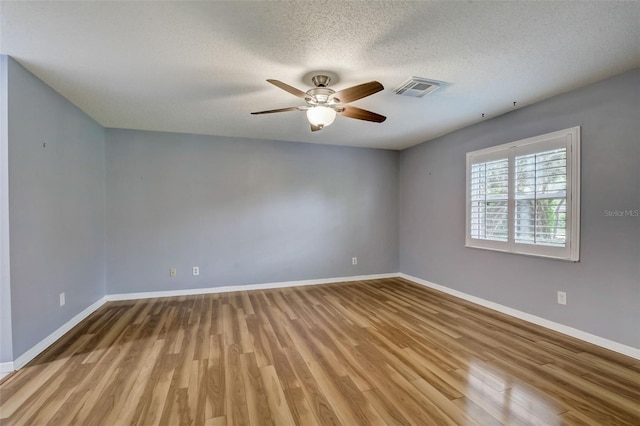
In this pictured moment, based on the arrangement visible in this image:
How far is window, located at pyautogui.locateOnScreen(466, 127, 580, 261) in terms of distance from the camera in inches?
105

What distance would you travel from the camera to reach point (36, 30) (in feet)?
5.84

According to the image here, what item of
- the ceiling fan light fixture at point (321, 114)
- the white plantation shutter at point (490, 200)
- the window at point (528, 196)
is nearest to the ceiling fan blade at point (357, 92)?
the ceiling fan light fixture at point (321, 114)

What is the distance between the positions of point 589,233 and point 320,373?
2.74 m

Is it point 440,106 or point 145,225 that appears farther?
point 145,225

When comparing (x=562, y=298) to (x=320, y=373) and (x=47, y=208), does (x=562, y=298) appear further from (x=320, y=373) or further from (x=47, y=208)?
(x=47, y=208)

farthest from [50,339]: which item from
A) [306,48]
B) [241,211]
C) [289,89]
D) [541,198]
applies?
[541,198]

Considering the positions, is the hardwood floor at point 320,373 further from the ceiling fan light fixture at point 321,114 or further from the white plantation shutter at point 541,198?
the ceiling fan light fixture at point 321,114

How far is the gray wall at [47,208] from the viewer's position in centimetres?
215

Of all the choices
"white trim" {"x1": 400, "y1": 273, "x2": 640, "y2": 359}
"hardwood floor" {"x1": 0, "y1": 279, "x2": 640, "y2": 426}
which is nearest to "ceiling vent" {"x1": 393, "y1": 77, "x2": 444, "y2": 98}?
"hardwood floor" {"x1": 0, "y1": 279, "x2": 640, "y2": 426}

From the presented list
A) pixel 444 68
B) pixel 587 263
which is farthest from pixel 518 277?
pixel 444 68

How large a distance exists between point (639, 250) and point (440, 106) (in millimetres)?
2138

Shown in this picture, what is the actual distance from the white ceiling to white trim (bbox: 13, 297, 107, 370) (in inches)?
91.2

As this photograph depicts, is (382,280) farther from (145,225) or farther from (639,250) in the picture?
(145,225)

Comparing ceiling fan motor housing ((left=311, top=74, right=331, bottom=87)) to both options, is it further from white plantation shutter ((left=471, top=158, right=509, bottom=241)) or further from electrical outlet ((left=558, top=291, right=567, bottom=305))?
electrical outlet ((left=558, top=291, right=567, bottom=305))
